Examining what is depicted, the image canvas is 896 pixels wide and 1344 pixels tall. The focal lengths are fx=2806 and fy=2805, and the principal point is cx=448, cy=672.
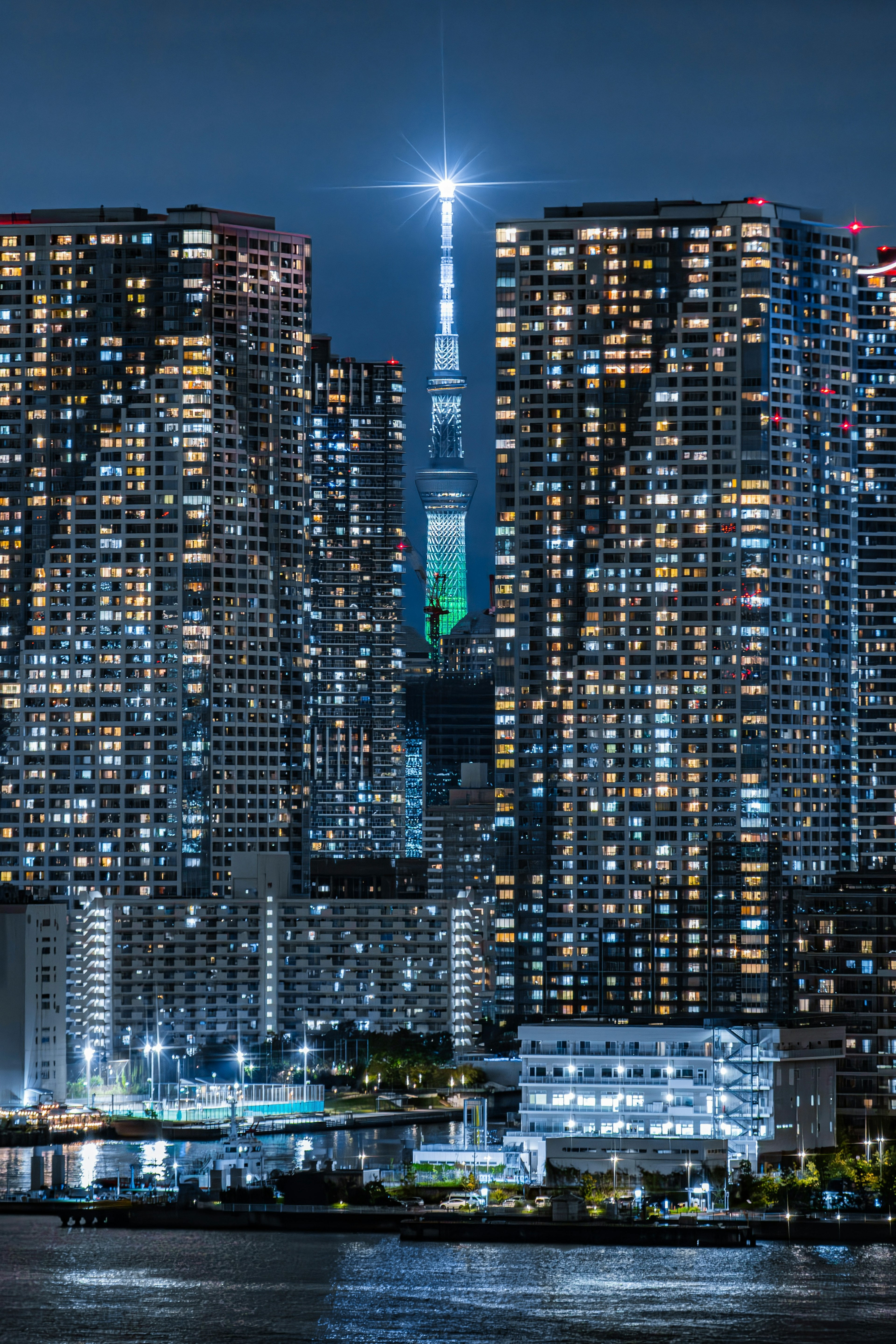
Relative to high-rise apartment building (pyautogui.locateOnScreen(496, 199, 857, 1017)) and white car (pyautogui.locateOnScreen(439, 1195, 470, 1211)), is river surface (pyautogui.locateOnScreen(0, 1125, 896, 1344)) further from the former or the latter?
high-rise apartment building (pyautogui.locateOnScreen(496, 199, 857, 1017))

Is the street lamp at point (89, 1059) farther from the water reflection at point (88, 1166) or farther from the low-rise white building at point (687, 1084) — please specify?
the low-rise white building at point (687, 1084)

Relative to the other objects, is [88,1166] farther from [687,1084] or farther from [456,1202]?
[687,1084]

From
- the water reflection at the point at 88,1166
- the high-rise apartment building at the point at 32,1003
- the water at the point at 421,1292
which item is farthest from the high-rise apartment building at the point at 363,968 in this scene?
the water at the point at 421,1292

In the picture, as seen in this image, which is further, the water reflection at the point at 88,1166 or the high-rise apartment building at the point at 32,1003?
the high-rise apartment building at the point at 32,1003

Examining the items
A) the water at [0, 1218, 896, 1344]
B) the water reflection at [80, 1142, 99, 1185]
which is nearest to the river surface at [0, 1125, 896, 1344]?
the water at [0, 1218, 896, 1344]

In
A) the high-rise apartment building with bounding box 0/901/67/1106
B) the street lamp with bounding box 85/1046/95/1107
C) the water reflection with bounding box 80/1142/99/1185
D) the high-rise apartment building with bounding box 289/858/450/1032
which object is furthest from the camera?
the high-rise apartment building with bounding box 289/858/450/1032

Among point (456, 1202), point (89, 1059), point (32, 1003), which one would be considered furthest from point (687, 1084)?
point (89, 1059)

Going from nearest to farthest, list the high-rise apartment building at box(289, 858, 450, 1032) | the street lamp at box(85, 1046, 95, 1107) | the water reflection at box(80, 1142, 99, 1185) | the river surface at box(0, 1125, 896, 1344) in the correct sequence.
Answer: the river surface at box(0, 1125, 896, 1344)
the water reflection at box(80, 1142, 99, 1185)
the street lamp at box(85, 1046, 95, 1107)
the high-rise apartment building at box(289, 858, 450, 1032)
